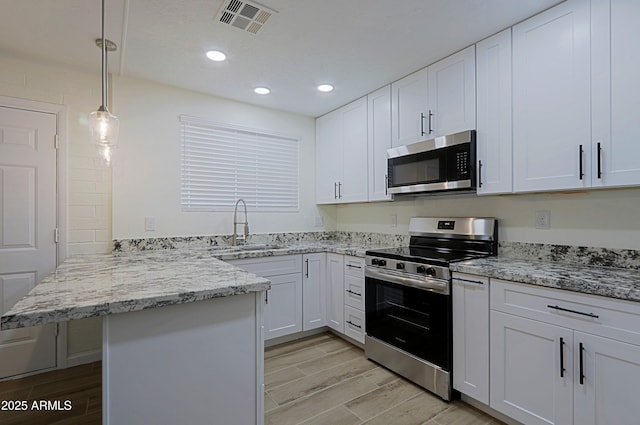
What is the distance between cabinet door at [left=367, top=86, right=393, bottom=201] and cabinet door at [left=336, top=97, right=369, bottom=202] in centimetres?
8

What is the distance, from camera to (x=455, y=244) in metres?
2.59

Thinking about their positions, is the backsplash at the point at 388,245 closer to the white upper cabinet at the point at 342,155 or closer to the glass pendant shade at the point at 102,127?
the white upper cabinet at the point at 342,155

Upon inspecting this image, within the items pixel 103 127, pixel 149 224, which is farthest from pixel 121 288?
pixel 149 224

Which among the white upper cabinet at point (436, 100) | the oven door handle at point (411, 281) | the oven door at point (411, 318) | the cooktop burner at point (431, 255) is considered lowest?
the oven door at point (411, 318)

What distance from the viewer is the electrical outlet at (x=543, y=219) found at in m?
2.12

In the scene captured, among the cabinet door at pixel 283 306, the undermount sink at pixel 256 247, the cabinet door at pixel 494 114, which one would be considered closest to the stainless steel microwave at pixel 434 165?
the cabinet door at pixel 494 114

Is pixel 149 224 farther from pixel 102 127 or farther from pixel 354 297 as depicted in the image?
pixel 354 297

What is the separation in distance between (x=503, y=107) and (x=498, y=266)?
106cm

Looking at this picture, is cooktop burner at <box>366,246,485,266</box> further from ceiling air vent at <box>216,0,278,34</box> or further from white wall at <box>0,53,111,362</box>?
white wall at <box>0,53,111,362</box>

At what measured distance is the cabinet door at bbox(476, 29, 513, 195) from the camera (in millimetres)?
2078

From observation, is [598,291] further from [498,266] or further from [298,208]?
[298,208]

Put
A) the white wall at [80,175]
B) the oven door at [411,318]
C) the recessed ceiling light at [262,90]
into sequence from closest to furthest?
the oven door at [411,318] < the white wall at [80,175] < the recessed ceiling light at [262,90]

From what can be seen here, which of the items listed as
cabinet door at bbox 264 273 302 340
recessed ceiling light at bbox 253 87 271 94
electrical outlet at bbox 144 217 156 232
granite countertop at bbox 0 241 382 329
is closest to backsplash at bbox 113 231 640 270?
electrical outlet at bbox 144 217 156 232

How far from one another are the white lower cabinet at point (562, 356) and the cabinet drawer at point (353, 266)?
3.81 feet
